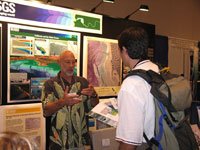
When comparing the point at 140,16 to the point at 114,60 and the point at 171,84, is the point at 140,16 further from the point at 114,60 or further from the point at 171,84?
the point at 171,84

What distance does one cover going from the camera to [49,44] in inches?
114

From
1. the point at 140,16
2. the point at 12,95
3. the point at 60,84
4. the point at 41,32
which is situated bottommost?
the point at 12,95

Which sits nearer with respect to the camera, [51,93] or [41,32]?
[51,93]

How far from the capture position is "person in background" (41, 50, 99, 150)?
7.28 feet

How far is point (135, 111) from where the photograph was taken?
111 centimetres

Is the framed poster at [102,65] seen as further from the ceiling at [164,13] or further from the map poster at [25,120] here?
the ceiling at [164,13]

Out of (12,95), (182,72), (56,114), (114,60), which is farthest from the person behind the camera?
(182,72)

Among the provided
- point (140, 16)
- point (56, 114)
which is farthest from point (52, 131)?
point (140, 16)

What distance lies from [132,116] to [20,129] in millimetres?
2018

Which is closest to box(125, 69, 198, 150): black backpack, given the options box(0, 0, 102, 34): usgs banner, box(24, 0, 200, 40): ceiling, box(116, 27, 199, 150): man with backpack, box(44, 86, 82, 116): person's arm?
box(116, 27, 199, 150): man with backpack

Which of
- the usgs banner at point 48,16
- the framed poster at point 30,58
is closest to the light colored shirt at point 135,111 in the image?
the framed poster at point 30,58

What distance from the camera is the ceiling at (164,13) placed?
457cm

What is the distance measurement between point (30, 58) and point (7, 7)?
695 millimetres

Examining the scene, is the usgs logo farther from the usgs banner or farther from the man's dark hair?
the man's dark hair
